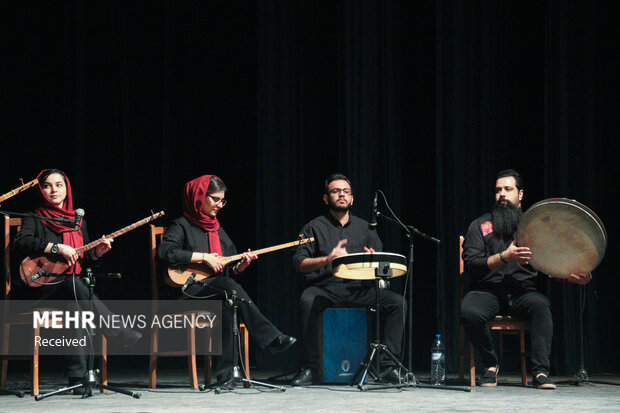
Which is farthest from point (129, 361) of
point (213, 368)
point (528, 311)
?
point (528, 311)

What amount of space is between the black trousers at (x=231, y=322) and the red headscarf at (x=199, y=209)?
0.30m

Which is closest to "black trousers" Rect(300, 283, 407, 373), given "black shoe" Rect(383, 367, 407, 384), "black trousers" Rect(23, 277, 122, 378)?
"black shoe" Rect(383, 367, 407, 384)

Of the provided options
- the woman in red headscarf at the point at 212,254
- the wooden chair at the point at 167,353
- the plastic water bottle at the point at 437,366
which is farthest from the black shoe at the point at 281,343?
the plastic water bottle at the point at 437,366

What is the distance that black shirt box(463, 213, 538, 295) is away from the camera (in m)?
4.86

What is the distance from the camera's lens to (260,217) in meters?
5.93

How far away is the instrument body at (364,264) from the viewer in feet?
14.4

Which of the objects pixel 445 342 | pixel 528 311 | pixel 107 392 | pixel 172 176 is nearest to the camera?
pixel 107 392

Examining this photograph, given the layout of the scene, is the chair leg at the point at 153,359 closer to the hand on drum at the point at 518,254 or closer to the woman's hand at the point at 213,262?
the woman's hand at the point at 213,262

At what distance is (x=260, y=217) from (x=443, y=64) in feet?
5.57

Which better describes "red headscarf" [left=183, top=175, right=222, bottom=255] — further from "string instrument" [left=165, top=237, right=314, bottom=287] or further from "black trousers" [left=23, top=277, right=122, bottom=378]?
"black trousers" [left=23, top=277, right=122, bottom=378]

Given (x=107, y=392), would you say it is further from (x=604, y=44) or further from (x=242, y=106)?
(x=604, y=44)

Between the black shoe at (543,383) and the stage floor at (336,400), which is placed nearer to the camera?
the stage floor at (336,400)

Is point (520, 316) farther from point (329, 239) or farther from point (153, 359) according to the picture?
point (153, 359)

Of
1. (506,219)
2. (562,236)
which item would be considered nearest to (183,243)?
(506,219)
